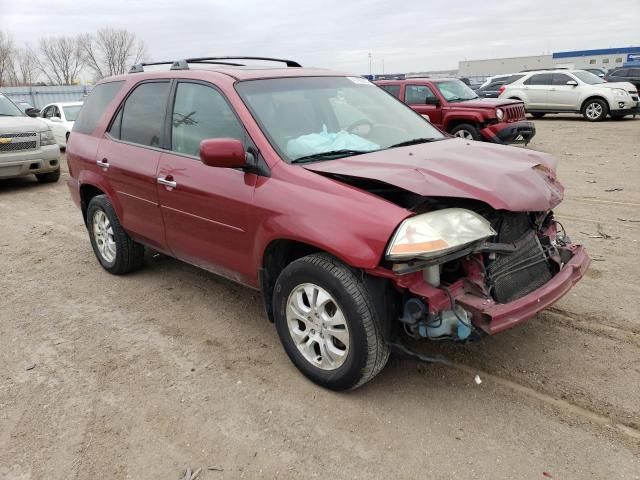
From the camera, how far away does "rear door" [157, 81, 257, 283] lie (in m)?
3.35

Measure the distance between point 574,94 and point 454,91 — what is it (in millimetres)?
7261

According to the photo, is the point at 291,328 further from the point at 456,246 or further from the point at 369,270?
the point at 456,246

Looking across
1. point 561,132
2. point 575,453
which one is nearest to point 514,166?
point 575,453

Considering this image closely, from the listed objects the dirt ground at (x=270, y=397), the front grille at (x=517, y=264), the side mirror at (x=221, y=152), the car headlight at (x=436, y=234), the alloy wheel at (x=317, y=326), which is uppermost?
the side mirror at (x=221, y=152)

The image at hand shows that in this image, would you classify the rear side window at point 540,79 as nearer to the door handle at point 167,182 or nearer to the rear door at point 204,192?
the rear door at point 204,192

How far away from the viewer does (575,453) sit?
8.26ft

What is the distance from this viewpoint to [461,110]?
11.1 metres

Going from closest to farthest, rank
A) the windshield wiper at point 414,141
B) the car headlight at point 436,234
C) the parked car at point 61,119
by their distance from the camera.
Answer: the car headlight at point 436,234, the windshield wiper at point 414,141, the parked car at point 61,119

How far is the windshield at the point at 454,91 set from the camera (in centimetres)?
1173

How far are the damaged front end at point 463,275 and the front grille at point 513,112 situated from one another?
29.3 feet

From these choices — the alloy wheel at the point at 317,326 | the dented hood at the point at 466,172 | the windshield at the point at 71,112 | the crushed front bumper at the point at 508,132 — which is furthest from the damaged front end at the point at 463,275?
the windshield at the point at 71,112

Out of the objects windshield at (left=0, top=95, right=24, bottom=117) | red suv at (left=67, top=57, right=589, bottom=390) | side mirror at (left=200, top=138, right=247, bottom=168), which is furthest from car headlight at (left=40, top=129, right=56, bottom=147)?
side mirror at (left=200, top=138, right=247, bottom=168)

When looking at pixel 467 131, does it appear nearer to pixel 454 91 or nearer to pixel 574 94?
pixel 454 91

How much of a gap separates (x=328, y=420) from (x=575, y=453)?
1242 mm
